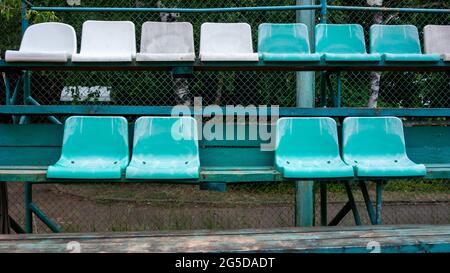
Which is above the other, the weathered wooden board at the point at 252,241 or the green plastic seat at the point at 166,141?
the green plastic seat at the point at 166,141

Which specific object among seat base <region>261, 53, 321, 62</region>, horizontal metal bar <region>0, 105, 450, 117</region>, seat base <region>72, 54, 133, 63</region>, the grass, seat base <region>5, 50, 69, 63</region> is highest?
seat base <region>261, 53, 321, 62</region>

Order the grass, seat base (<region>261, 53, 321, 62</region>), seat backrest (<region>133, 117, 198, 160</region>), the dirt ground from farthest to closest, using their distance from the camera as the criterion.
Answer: the grass, the dirt ground, seat base (<region>261, 53, 321, 62</region>), seat backrest (<region>133, 117, 198, 160</region>)

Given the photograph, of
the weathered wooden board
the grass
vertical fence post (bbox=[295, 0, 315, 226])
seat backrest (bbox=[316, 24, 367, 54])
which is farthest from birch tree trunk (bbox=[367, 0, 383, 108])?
the weathered wooden board

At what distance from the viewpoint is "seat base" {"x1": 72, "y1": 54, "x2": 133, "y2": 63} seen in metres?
3.38

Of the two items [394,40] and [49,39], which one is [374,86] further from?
[49,39]

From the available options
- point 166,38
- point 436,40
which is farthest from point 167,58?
point 436,40

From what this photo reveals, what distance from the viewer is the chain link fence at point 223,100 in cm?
520

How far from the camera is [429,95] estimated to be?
5609 mm

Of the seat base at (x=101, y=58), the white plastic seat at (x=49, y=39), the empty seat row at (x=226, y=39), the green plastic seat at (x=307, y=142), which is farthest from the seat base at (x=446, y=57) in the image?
the white plastic seat at (x=49, y=39)

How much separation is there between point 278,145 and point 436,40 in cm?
230

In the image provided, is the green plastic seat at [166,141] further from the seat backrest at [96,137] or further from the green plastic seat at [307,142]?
the green plastic seat at [307,142]

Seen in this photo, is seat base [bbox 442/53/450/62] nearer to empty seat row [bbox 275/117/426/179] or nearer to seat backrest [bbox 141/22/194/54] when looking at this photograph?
empty seat row [bbox 275/117/426/179]

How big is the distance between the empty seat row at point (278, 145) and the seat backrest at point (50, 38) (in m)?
1.19

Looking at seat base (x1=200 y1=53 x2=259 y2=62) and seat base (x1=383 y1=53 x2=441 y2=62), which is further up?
seat base (x1=383 y1=53 x2=441 y2=62)
